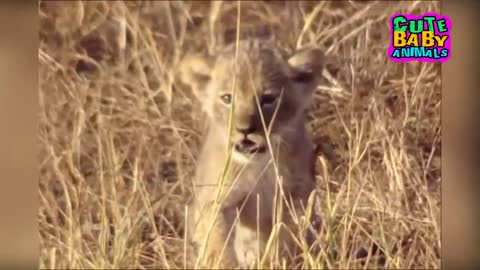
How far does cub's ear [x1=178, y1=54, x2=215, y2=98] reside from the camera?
90cm

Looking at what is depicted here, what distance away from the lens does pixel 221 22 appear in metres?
0.90

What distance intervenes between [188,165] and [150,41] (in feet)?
0.76

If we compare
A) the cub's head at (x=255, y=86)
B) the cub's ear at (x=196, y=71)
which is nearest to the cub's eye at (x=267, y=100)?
the cub's head at (x=255, y=86)

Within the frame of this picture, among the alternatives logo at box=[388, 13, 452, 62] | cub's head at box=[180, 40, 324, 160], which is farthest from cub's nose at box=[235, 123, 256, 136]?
logo at box=[388, 13, 452, 62]

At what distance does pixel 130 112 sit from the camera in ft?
2.97

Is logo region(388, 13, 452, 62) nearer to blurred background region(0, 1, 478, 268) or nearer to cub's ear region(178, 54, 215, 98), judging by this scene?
blurred background region(0, 1, 478, 268)

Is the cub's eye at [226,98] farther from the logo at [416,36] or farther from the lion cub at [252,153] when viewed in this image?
the logo at [416,36]

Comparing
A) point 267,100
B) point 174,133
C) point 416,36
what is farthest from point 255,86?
point 416,36

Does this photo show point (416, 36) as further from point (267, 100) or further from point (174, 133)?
point (174, 133)

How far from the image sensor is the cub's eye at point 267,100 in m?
0.90

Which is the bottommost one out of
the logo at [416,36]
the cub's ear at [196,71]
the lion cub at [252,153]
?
the lion cub at [252,153]

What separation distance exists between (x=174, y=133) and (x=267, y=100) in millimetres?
175

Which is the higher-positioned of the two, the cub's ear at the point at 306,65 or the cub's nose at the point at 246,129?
the cub's ear at the point at 306,65

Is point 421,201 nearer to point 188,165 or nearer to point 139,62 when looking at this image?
point 188,165
